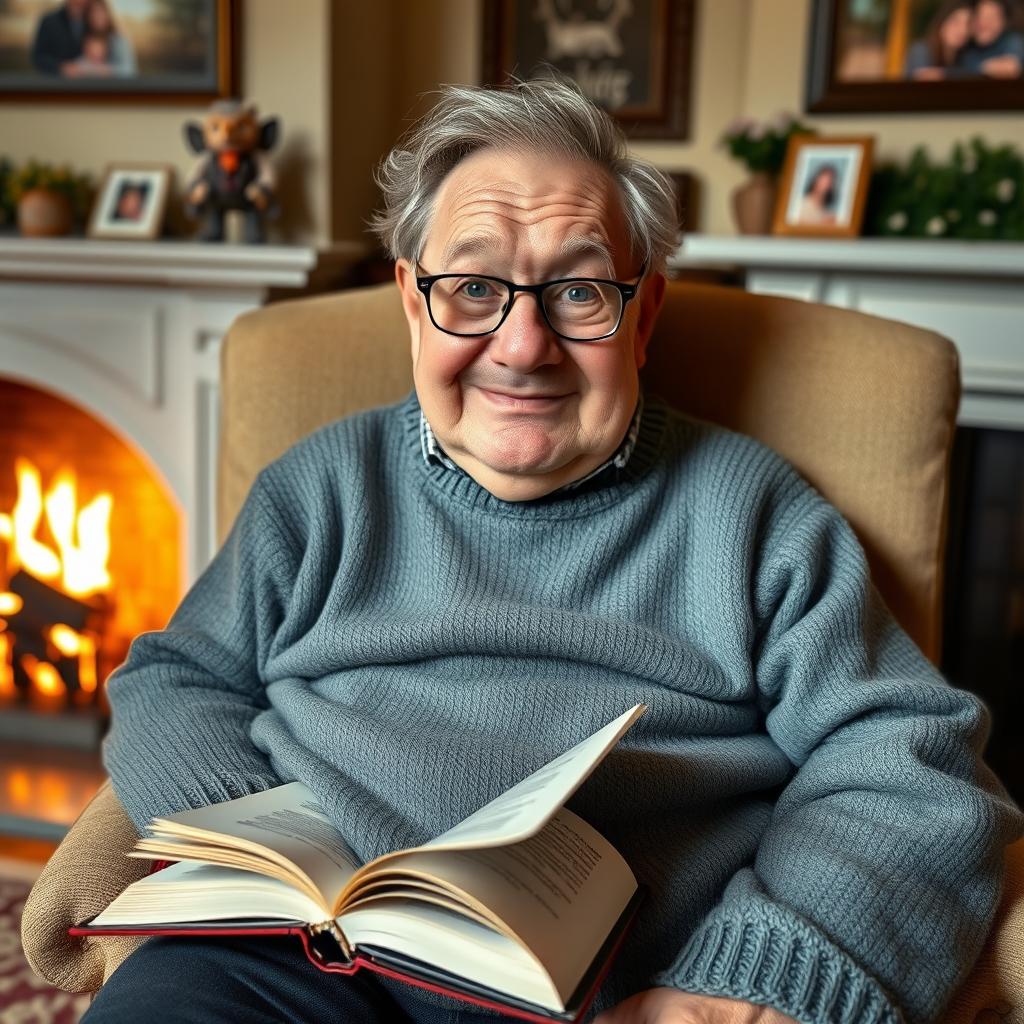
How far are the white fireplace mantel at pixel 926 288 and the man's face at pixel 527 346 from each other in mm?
1128

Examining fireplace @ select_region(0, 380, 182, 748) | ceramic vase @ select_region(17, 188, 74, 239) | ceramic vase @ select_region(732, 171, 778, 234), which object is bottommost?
fireplace @ select_region(0, 380, 182, 748)

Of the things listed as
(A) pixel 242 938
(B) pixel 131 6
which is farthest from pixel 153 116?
(A) pixel 242 938

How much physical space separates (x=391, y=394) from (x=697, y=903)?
0.76m

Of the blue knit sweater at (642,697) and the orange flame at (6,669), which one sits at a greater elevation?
the blue knit sweater at (642,697)

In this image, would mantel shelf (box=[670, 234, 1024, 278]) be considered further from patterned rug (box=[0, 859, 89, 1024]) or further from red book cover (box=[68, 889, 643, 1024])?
patterned rug (box=[0, 859, 89, 1024])

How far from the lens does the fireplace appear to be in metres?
2.79

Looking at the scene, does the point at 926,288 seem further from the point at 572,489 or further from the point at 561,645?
the point at 561,645

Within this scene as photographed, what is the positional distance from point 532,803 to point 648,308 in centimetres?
67

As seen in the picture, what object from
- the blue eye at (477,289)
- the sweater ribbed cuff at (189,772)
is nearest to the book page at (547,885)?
the sweater ribbed cuff at (189,772)

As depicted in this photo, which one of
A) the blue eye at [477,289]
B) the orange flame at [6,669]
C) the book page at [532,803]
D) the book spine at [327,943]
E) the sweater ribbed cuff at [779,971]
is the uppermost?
the blue eye at [477,289]

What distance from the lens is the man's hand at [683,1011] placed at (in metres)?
0.95

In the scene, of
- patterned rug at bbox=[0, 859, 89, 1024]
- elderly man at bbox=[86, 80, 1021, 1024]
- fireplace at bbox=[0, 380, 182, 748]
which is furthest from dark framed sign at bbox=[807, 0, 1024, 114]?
patterned rug at bbox=[0, 859, 89, 1024]

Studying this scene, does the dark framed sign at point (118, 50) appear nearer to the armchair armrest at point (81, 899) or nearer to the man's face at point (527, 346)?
the man's face at point (527, 346)

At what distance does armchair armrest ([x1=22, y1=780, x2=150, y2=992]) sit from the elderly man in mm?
50
